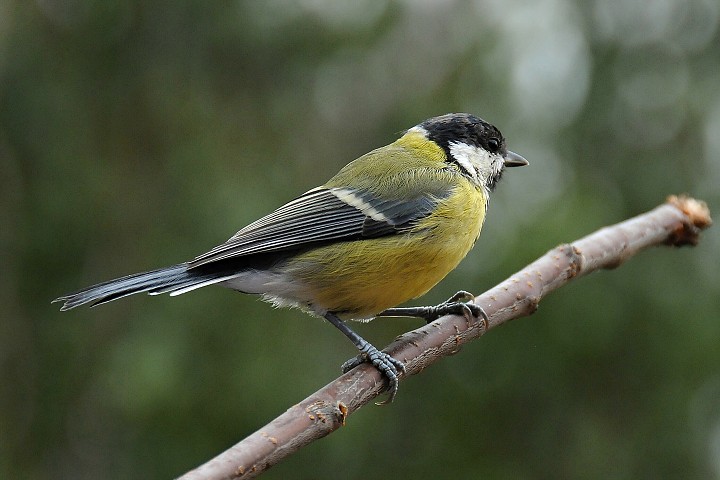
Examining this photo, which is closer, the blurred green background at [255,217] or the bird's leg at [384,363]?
the bird's leg at [384,363]

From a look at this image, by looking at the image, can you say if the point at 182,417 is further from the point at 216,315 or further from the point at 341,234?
the point at 341,234

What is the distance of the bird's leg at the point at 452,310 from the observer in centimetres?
282

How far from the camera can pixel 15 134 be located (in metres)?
4.99

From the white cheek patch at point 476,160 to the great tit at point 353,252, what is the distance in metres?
0.17

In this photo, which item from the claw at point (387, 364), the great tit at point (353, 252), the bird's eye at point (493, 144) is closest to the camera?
the claw at point (387, 364)

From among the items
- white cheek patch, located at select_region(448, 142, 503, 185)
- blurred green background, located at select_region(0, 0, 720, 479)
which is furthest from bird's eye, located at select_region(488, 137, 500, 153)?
blurred green background, located at select_region(0, 0, 720, 479)

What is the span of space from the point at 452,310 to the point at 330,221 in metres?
0.61

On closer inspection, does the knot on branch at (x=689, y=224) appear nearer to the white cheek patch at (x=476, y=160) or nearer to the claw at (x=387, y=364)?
the white cheek patch at (x=476, y=160)

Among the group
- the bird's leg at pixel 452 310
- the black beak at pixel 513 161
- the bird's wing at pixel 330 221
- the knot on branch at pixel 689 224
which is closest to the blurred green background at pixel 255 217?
the black beak at pixel 513 161

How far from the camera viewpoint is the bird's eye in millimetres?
3734

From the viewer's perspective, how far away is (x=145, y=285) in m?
2.78

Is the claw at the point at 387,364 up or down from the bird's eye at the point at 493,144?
down

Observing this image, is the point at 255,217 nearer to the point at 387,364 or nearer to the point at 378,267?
the point at 378,267

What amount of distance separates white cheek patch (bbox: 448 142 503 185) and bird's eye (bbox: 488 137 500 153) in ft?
0.08
